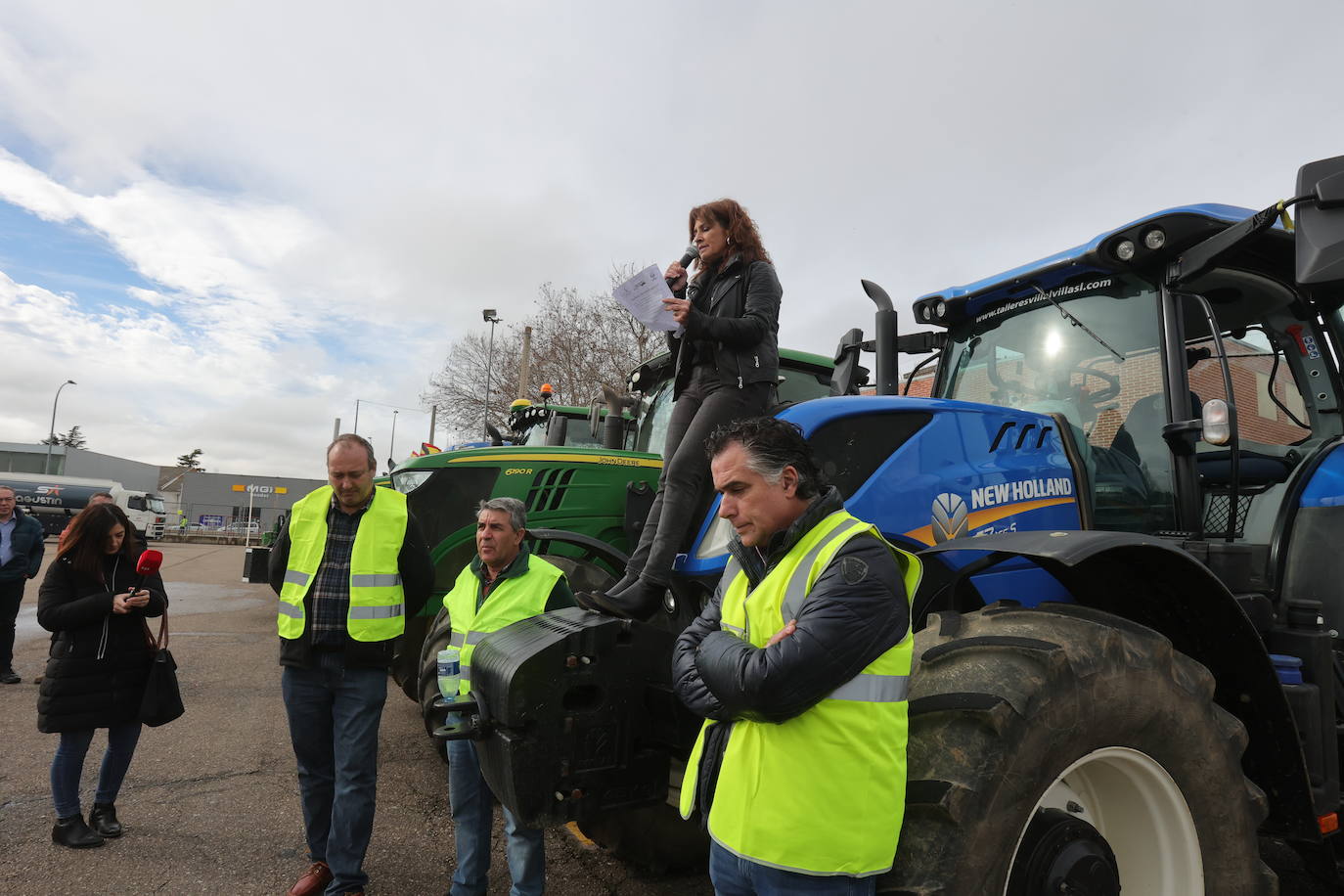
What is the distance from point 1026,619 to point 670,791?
116 centimetres

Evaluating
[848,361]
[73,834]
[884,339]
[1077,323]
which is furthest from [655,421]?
[73,834]

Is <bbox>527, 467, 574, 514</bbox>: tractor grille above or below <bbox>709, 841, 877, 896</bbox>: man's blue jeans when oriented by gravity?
above

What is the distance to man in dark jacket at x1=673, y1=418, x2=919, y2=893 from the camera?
1789 mm

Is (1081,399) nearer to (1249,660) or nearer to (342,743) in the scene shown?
(1249,660)

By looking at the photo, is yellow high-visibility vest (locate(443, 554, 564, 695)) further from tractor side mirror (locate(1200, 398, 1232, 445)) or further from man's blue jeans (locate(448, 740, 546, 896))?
tractor side mirror (locate(1200, 398, 1232, 445))

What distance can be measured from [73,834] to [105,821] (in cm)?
16

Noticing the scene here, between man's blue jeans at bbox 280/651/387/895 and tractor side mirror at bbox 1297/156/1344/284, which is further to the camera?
man's blue jeans at bbox 280/651/387/895

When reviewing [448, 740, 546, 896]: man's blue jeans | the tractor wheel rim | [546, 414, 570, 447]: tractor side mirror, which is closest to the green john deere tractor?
[448, 740, 546, 896]: man's blue jeans

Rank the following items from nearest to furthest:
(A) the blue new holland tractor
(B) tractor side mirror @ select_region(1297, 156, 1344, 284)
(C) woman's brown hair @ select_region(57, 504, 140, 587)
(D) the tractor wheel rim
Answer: (A) the blue new holland tractor
(D) the tractor wheel rim
(B) tractor side mirror @ select_region(1297, 156, 1344, 284)
(C) woman's brown hair @ select_region(57, 504, 140, 587)

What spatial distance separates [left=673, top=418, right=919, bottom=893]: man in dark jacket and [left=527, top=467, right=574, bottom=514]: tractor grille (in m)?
3.86

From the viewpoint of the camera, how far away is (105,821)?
412 cm

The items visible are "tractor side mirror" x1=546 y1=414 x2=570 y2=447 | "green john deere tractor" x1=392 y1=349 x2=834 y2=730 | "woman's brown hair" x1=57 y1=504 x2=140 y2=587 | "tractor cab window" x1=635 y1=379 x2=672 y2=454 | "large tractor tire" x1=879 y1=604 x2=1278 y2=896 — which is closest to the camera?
"large tractor tire" x1=879 y1=604 x2=1278 y2=896

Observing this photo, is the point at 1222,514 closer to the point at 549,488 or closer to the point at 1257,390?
the point at 1257,390

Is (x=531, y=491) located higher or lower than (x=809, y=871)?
higher
